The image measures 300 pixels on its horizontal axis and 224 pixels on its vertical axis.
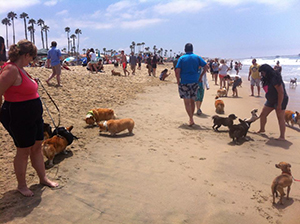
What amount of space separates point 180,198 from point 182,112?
5419mm

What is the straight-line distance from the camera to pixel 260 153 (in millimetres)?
4844

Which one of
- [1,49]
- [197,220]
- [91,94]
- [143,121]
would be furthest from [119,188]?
[91,94]

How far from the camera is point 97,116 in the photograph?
Answer: 630 cm

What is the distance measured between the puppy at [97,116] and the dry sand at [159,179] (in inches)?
8.5

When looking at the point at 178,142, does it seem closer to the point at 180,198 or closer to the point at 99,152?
the point at 99,152

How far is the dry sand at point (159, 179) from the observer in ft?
9.52

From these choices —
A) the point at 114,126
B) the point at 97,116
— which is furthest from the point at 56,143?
the point at 97,116

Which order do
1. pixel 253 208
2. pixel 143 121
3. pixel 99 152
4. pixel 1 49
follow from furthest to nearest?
pixel 143 121 < pixel 1 49 < pixel 99 152 < pixel 253 208

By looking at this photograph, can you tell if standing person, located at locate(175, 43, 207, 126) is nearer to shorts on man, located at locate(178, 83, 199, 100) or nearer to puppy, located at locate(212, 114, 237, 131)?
shorts on man, located at locate(178, 83, 199, 100)

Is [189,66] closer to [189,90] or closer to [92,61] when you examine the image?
[189,90]

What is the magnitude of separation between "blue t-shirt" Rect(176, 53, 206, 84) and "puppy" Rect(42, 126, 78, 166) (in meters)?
3.53

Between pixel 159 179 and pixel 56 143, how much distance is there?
182 cm

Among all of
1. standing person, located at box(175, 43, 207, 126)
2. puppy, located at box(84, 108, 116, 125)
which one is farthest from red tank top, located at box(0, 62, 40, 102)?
standing person, located at box(175, 43, 207, 126)

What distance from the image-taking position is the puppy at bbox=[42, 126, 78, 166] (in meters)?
3.91
